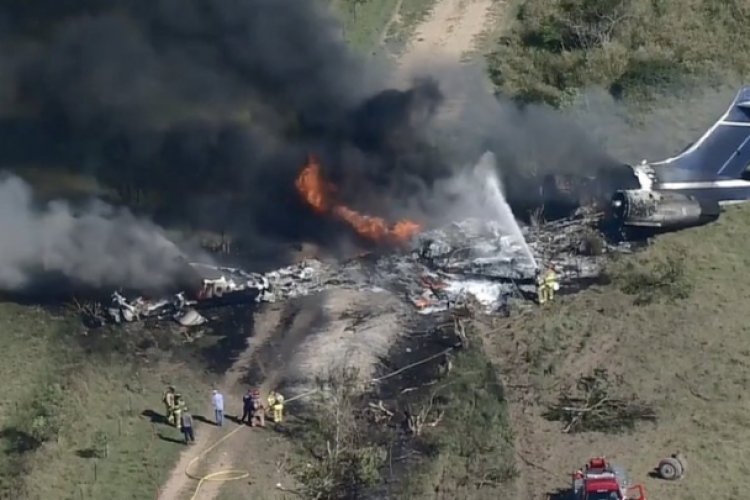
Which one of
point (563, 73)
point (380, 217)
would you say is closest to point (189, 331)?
point (380, 217)

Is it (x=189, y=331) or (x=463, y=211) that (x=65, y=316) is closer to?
(x=189, y=331)

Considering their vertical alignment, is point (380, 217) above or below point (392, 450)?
above

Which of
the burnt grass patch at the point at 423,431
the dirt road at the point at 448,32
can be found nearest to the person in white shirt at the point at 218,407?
the burnt grass patch at the point at 423,431

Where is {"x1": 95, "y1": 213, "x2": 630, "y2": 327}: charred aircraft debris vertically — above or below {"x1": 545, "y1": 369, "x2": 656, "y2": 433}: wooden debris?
above

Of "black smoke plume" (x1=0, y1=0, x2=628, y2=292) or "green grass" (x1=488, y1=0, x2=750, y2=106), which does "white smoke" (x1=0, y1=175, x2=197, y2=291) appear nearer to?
"black smoke plume" (x1=0, y1=0, x2=628, y2=292)

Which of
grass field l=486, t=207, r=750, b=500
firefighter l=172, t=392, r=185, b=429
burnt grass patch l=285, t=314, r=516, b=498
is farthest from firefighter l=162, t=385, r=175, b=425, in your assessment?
grass field l=486, t=207, r=750, b=500

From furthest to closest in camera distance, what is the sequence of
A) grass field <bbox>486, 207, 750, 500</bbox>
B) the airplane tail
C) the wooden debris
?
the airplane tail → the wooden debris → grass field <bbox>486, 207, 750, 500</bbox>

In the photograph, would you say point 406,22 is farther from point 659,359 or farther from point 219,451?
point 219,451
